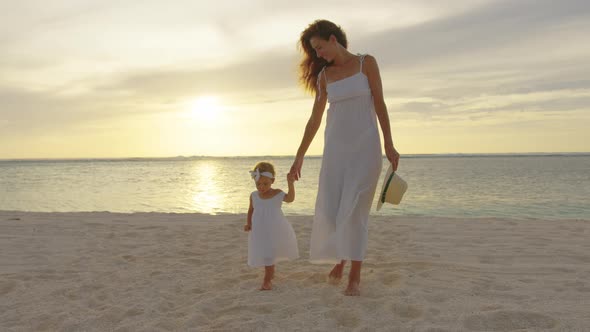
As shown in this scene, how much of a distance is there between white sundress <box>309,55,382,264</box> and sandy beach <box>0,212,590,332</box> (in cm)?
54

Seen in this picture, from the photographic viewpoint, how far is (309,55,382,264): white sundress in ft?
12.9

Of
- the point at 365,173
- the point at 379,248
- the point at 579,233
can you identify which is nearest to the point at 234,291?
the point at 365,173

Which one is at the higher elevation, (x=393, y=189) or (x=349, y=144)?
(x=349, y=144)

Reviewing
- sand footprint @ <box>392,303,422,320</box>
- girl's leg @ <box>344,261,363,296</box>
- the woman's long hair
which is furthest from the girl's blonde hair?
sand footprint @ <box>392,303,422,320</box>

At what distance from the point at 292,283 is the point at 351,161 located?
54.5 inches

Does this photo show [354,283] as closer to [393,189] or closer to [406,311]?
[406,311]

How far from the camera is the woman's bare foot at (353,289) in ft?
12.7

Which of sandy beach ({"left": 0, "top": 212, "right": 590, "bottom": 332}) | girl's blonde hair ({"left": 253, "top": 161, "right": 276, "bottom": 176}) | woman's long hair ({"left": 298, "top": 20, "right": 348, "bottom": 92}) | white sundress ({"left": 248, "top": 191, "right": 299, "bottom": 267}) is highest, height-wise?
woman's long hair ({"left": 298, "top": 20, "right": 348, "bottom": 92})

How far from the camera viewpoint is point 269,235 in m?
4.34

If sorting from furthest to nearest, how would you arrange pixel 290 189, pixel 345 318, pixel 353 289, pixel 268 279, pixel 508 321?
pixel 268 279 < pixel 290 189 < pixel 353 289 < pixel 345 318 < pixel 508 321

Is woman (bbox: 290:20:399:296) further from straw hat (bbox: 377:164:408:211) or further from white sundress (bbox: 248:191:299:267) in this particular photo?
white sundress (bbox: 248:191:299:267)

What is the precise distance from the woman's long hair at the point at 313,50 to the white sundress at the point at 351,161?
0.33 meters

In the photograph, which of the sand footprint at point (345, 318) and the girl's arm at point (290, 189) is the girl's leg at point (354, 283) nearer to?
the sand footprint at point (345, 318)

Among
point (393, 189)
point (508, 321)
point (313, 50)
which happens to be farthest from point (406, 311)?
point (313, 50)
